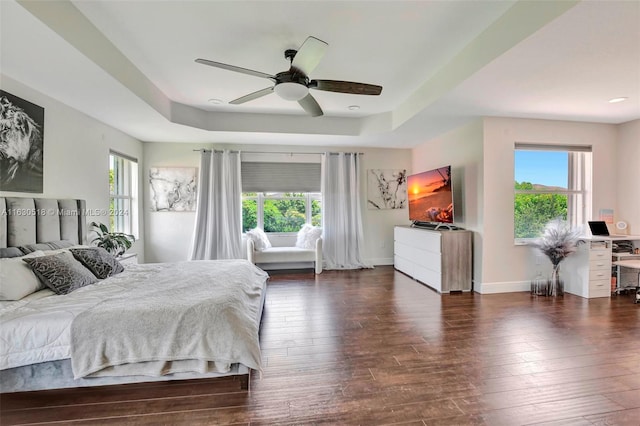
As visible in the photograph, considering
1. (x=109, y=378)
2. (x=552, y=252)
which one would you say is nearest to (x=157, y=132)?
(x=109, y=378)

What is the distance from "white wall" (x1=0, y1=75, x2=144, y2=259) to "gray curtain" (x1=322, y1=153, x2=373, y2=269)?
12.0 feet

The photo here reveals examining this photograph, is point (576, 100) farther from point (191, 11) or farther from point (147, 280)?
point (147, 280)

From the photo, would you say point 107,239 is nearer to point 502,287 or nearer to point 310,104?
point 310,104

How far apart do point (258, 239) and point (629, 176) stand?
6.07 meters

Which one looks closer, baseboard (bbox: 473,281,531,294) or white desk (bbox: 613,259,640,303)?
white desk (bbox: 613,259,640,303)

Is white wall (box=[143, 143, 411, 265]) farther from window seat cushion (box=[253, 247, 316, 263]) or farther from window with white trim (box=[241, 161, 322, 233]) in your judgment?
window seat cushion (box=[253, 247, 316, 263])

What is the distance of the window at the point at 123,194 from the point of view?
4.72m

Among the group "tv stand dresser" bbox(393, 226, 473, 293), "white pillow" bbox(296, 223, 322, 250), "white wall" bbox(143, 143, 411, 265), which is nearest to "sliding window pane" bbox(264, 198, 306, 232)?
"white pillow" bbox(296, 223, 322, 250)

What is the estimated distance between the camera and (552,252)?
412cm

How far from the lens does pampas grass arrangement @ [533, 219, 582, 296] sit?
13.3 ft

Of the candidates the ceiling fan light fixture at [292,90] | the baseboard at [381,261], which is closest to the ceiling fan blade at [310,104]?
the ceiling fan light fixture at [292,90]

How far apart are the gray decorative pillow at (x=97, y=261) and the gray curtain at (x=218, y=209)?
2499 mm

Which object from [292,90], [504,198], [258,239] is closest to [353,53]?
[292,90]

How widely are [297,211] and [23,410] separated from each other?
483cm
